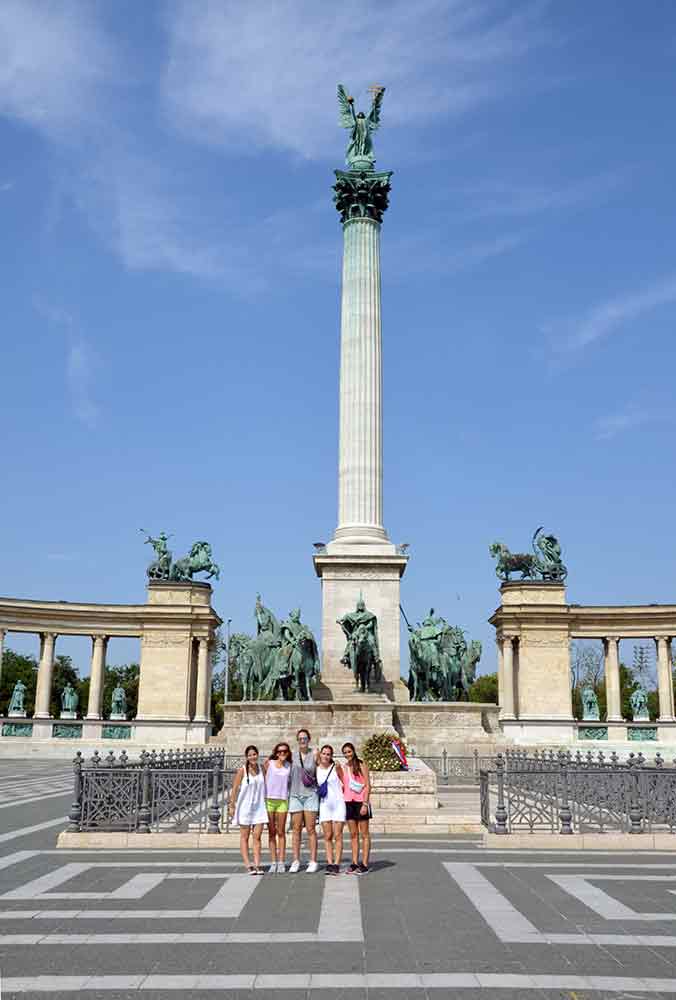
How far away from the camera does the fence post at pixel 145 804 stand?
59.9 feet

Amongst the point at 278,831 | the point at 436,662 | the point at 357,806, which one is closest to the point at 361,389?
the point at 436,662

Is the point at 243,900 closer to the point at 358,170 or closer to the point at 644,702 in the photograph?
the point at 358,170

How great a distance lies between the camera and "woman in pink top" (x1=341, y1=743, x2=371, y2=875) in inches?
581

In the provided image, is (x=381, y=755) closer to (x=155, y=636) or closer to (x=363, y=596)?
(x=363, y=596)

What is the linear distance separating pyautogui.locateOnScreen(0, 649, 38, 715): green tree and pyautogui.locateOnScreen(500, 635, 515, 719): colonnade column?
5672 cm

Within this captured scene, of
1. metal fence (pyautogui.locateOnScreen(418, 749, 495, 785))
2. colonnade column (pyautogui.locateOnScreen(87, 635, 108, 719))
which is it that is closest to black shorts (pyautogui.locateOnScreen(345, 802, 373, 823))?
metal fence (pyautogui.locateOnScreen(418, 749, 495, 785))

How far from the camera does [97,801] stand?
18469mm

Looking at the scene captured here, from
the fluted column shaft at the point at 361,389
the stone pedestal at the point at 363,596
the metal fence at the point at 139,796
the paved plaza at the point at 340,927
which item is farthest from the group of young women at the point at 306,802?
the fluted column shaft at the point at 361,389

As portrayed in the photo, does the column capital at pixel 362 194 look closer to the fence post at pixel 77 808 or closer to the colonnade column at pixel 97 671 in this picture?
the fence post at pixel 77 808

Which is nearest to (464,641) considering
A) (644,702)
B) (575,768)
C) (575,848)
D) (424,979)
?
(575,768)

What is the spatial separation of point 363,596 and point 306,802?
27415 millimetres

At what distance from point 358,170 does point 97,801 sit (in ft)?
131

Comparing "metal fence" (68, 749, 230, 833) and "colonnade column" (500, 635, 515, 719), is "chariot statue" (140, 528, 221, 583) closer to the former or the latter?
"colonnade column" (500, 635, 515, 719)

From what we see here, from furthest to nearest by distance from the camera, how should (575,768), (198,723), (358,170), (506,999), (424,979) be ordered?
1. (198,723)
2. (358,170)
3. (575,768)
4. (424,979)
5. (506,999)
